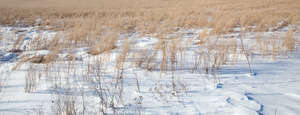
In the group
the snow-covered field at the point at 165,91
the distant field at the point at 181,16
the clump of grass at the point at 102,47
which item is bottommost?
the snow-covered field at the point at 165,91

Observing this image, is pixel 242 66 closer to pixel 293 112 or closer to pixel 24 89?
pixel 293 112

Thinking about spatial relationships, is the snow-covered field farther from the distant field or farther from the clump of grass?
the distant field

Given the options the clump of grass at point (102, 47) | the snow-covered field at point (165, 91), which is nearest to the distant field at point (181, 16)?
the clump of grass at point (102, 47)

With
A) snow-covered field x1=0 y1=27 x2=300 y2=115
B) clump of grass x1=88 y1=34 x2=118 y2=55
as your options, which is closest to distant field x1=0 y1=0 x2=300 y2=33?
clump of grass x1=88 y1=34 x2=118 y2=55

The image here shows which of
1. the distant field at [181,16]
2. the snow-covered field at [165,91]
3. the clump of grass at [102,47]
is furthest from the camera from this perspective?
the distant field at [181,16]

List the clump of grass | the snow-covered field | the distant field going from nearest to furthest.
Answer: the snow-covered field → the clump of grass → the distant field

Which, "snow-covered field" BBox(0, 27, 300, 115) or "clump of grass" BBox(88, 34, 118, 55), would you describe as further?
"clump of grass" BBox(88, 34, 118, 55)

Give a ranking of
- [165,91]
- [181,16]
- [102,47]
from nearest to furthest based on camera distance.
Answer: [165,91], [102,47], [181,16]

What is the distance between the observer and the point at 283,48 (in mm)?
3295

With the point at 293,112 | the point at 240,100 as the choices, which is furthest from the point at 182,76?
the point at 293,112

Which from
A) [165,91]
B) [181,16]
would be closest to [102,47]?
[165,91]

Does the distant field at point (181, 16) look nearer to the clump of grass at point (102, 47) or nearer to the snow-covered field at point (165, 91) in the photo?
the clump of grass at point (102, 47)

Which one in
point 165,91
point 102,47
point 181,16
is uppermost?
point 181,16

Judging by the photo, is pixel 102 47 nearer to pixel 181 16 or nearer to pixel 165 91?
pixel 165 91
